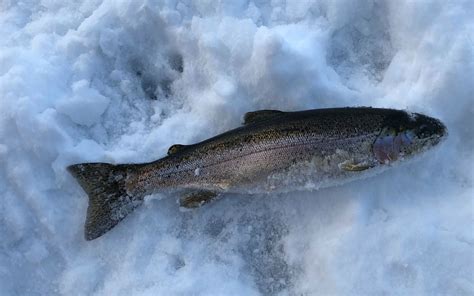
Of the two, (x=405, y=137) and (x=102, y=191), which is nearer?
(x=405, y=137)

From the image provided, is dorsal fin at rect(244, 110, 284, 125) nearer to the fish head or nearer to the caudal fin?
the fish head

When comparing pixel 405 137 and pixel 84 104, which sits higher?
pixel 84 104

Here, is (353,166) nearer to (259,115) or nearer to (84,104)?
(259,115)

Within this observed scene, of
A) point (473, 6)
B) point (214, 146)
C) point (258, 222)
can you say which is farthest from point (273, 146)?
point (473, 6)

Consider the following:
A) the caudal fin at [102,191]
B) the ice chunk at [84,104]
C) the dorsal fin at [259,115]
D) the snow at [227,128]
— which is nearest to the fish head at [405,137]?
the snow at [227,128]

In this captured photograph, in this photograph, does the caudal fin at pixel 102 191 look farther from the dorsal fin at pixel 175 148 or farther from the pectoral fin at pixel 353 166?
the pectoral fin at pixel 353 166

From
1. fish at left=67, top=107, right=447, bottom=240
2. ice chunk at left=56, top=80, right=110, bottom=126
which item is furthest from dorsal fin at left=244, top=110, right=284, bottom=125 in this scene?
ice chunk at left=56, top=80, right=110, bottom=126

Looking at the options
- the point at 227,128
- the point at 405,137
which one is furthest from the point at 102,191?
the point at 405,137
